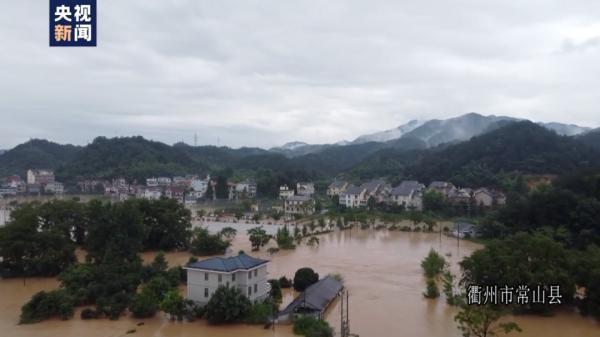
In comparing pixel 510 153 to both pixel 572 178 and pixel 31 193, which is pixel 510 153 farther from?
pixel 31 193

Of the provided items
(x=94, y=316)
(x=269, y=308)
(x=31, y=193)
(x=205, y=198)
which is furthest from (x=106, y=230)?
(x=31, y=193)

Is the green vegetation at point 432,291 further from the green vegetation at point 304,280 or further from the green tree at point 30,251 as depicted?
the green tree at point 30,251

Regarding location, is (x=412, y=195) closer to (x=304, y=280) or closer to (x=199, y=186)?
(x=199, y=186)

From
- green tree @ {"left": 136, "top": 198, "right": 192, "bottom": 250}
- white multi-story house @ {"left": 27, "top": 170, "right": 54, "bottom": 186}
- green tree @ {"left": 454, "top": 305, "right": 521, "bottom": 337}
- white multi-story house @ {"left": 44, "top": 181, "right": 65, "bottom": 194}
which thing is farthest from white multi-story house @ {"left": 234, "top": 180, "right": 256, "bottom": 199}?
green tree @ {"left": 454, "top": 305, "right": 521, "bottom": 337}

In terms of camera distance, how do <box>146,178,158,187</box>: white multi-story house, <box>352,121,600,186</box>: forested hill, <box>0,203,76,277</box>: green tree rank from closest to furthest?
<box>0,203,76,277</box>: green tree
<box>352,121,600,186</box>: forested hill
<box>146,178,158,187</box>: white multi-story house

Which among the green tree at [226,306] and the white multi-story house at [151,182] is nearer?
the green tree at [226,306]

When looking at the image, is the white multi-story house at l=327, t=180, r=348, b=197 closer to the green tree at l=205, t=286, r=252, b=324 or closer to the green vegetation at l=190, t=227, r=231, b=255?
the green vegetation at l=190, t=227, r=231, b=255

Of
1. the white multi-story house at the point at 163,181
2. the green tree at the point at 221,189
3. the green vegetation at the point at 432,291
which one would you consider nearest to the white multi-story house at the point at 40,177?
the white multi-story house at the point at 163,181
